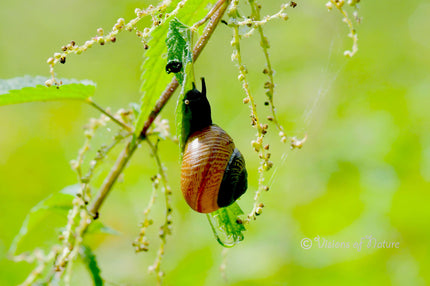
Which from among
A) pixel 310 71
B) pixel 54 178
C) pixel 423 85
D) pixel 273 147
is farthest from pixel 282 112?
pixel 54 178

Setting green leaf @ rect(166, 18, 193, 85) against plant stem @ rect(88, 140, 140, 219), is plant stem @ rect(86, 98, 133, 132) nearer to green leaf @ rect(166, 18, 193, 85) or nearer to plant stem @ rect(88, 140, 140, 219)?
plant stem @ rect(88, 140, 140, 219)

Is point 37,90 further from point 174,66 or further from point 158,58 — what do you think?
point 174,66

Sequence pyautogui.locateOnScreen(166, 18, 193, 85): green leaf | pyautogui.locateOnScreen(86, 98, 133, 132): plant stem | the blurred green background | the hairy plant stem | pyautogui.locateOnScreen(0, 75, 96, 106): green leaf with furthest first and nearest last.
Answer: the blurred green background, pyautogui.locateOnScreen(86, 98, 133, 132): plant stem, pyautogui.locateOnScreen(0, 75, 96, 106): green leaf, the hairy plant stem, pyautogui.locateOnScreen(166, 18, 193, 85): green leaf

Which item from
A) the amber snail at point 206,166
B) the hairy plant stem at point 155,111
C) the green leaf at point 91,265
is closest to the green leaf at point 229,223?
the amber snail at point 206,166

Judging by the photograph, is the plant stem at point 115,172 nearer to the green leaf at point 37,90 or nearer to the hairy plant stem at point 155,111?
the hairy plant stem at point 155,111

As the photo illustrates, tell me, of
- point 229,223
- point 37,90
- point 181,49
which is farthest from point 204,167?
point 37,90

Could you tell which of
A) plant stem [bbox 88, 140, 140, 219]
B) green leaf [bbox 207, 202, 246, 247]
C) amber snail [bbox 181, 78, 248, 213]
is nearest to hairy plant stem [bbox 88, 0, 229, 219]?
plant stem [bbox 88, 140, 140, 219]
